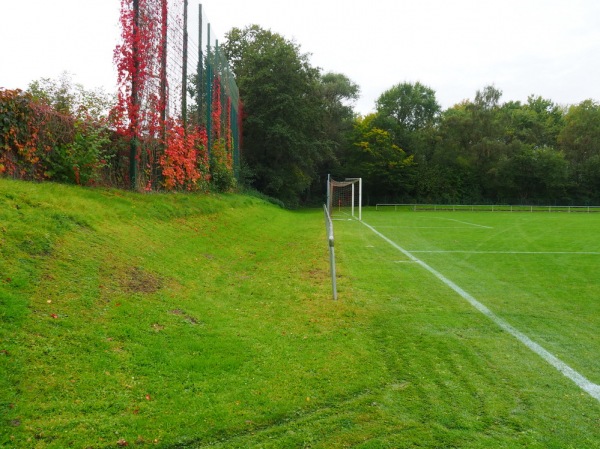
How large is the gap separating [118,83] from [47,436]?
8.75 m

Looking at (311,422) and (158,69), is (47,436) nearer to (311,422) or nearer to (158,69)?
(311,422)

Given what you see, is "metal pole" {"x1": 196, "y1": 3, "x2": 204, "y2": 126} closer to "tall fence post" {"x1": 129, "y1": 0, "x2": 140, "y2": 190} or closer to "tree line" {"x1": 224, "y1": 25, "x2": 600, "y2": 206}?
"tall fence post" {"x1": 129, "y1": 0, "x2": 140, "y2": 190}

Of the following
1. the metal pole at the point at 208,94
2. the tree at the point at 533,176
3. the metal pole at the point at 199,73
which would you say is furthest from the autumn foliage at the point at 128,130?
the tree at the point at 533,176

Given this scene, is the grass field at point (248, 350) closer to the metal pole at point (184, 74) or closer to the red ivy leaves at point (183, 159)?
the red ivy leaves at point (183, 159)

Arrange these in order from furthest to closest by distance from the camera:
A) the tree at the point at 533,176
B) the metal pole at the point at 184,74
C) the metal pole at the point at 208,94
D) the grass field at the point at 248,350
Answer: the tree at the point at 533,176
the metal pole at the point at 208,94
the metal pole at the point at 184,74
the grass field at the point at 248,350

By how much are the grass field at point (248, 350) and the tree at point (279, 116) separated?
25.8 meters

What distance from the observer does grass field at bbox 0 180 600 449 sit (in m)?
2.88

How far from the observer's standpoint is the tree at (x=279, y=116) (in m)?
32.9

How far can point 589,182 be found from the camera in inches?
2106

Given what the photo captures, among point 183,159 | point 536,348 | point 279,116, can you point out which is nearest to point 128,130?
point 183,159

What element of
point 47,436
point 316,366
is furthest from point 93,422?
point 316,366

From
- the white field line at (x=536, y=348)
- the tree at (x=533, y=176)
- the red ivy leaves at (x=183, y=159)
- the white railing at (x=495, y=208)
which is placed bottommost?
the white field line at (x=536, y=348)

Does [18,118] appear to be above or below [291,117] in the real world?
below

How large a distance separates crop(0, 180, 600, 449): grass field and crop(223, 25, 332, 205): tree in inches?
1017
